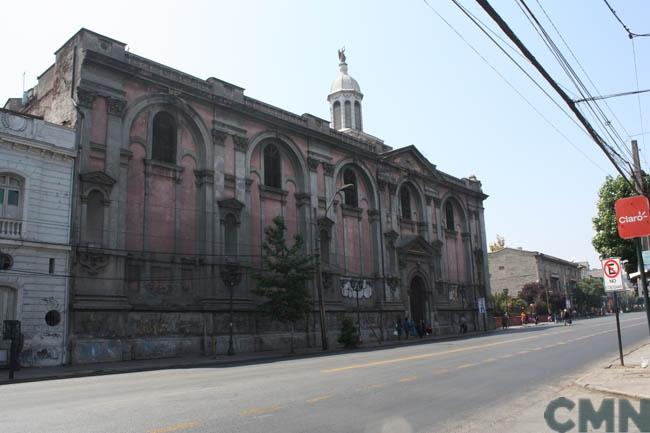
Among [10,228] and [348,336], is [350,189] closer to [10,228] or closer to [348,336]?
[348,336]

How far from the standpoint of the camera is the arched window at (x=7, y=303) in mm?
22112

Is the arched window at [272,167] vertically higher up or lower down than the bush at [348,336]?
higher up

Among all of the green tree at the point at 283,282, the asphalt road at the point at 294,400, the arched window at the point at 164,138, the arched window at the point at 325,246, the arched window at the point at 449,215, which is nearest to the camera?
the asphalt road at the point at 294,400

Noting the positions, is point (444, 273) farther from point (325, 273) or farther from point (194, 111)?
point (194, 111)

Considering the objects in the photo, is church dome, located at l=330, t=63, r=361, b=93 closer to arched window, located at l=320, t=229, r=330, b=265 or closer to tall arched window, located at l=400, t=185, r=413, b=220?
tall arched window, located at l=400, t=185, r=413, b=220

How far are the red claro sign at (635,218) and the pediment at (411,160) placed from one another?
103ft

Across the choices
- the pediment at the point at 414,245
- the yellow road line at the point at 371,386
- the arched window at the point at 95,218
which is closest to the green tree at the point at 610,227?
the pediment at the point at 414,245

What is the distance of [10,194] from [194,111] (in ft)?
36.5

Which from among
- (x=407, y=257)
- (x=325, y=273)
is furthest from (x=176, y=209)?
(x=407, y=257)

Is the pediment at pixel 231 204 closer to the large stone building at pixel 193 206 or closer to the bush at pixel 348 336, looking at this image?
the large stone building at pixel 193 206

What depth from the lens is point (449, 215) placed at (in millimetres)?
55188

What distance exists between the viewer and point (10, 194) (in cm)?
2314

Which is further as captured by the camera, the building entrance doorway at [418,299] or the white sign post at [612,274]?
the building entrance doorway at [418,299]

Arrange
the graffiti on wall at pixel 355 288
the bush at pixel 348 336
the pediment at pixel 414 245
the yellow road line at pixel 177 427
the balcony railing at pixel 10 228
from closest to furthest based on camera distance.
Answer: the yellow road line at pixel 177 427
the balcony railing at pixel 10 228
the bush at pixel 348 336
the graffiti on wall at pixel 355 288
the pediment at pixel 414 245
